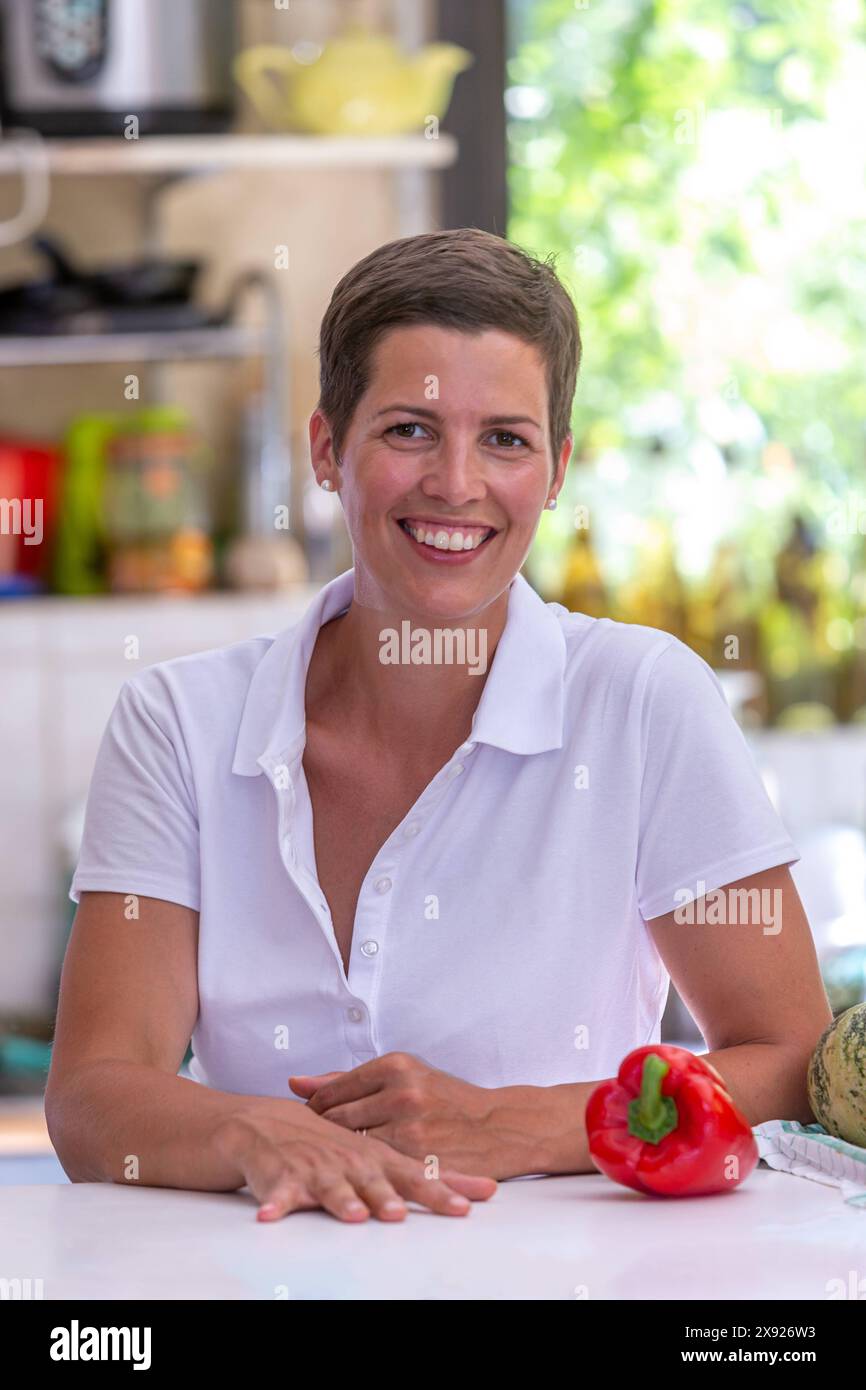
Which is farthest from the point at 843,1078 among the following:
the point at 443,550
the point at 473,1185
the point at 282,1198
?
the point at 443,550

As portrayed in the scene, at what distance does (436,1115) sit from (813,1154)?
22 centimetres

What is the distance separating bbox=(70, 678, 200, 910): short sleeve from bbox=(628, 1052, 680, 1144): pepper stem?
1.28ft

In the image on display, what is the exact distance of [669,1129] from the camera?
976 millimetres

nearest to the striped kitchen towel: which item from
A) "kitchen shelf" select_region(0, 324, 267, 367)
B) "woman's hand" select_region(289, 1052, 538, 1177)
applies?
"woman's hand" select_region(289, 1052, 538, 1177)

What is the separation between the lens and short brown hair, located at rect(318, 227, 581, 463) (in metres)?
1.20

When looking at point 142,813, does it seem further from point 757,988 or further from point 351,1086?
point 757,988

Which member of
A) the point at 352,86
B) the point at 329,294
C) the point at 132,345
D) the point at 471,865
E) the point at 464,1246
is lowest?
the point at 464,1246

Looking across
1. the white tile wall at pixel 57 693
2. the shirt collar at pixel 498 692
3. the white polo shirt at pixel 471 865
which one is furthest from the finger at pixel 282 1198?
the white tile wall at pixel 57 693

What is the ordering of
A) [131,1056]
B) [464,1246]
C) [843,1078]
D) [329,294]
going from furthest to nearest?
[329,294] < [131,1056] < [843,1078] < [464,1246]

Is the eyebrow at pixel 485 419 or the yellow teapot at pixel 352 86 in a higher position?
the yellow teapot at pixel 352 86

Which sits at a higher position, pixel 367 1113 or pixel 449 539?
pixel 449 539

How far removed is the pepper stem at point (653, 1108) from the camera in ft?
3.19

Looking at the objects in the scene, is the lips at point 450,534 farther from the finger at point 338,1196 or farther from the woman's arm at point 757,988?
the finger at point 338,1196

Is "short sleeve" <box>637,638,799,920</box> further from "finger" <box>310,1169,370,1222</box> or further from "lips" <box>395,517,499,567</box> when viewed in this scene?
"finger" <box>310,1169,370,1222</box>
